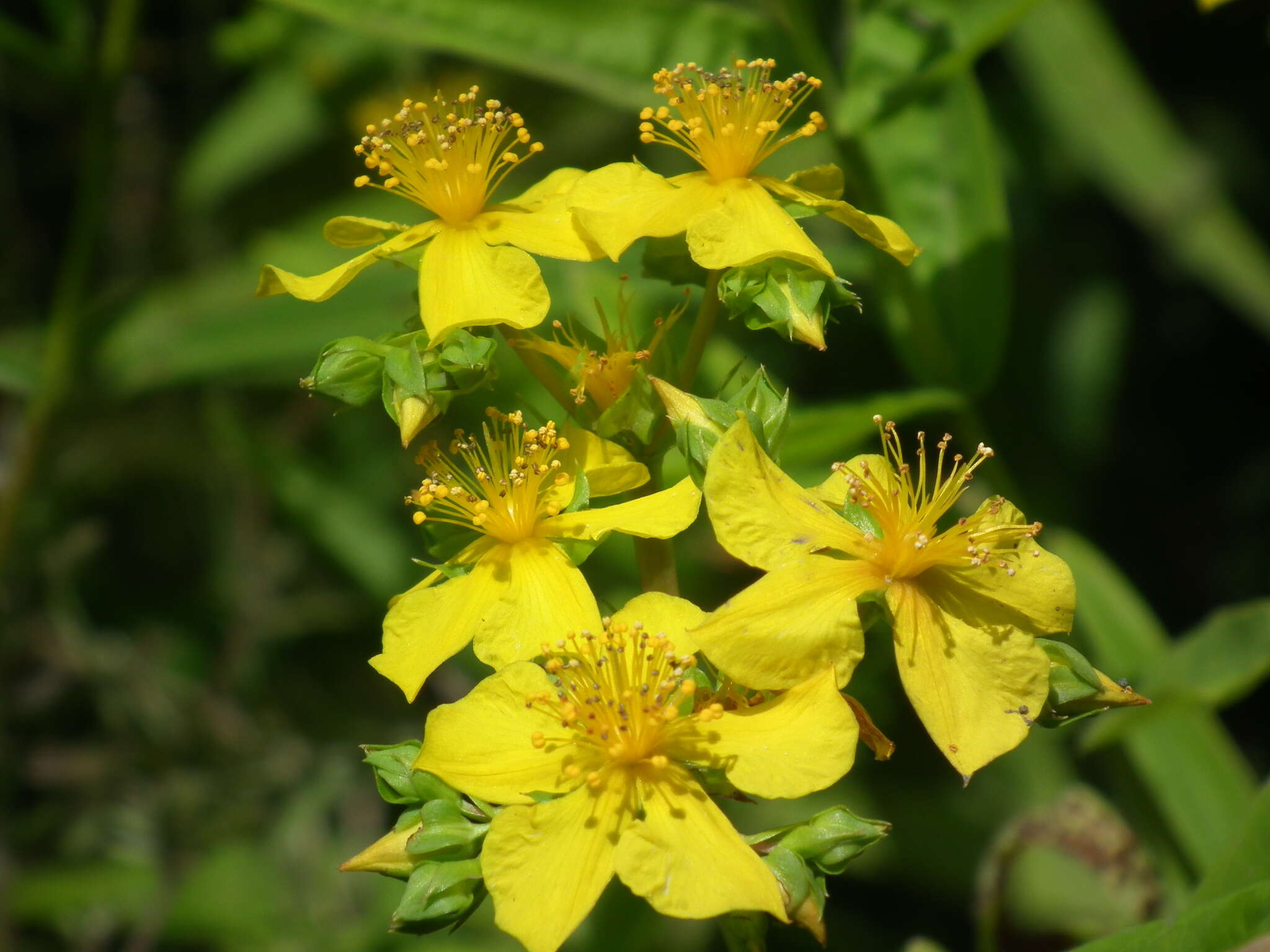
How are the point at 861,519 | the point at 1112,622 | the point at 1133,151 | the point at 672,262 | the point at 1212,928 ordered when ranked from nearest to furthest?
the point at 1212,928 → the point at 861,519 → the point at 672,262 → the point at 1112,622 → the point at 1133,151

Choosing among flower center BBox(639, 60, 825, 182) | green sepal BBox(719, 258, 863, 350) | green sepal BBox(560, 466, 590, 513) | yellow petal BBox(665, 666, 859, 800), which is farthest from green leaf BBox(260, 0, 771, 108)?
yellow petal BBox(665, 666, 859, 800)

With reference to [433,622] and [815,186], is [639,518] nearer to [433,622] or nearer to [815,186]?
[433,622]

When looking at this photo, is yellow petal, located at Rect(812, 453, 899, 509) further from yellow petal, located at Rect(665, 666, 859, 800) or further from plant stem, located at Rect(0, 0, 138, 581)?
plant stem, located at Rect(0, 0, 138, 581)

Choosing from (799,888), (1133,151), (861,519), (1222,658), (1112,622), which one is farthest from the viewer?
(1133,151)

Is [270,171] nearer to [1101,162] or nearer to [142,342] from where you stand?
[142,342]

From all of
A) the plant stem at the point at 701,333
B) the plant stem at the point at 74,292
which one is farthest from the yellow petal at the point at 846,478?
the plant stem at the point at 74,292

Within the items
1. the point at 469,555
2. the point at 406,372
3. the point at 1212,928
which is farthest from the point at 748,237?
the point at 1212,928
